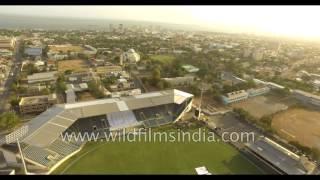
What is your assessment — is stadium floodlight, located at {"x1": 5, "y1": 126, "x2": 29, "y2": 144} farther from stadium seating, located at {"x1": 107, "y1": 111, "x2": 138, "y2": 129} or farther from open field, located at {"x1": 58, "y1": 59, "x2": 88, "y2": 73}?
open field, located at {"x1": 58, "y1": 59, "x2": 88, "y2": 73}

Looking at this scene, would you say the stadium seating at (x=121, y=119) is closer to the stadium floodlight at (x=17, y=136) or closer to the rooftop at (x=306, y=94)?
the stadium floodlight at (x=17, y=136)

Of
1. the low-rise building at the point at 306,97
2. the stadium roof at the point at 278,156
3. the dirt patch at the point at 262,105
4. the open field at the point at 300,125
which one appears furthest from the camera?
the low-rise building at the point at 306,97

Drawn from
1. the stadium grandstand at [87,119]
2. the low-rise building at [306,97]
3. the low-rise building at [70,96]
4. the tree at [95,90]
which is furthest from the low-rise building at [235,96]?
the low-rise building at [70,96]

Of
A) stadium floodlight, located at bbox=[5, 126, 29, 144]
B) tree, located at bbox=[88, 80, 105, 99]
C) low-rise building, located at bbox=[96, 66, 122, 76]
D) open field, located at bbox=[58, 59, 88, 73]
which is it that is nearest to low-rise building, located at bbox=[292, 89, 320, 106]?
tree, located at bbox=[88, 80, 105, 99]

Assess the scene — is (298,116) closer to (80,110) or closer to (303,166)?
(303,166)

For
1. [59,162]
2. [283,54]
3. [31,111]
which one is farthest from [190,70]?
[283,54]
